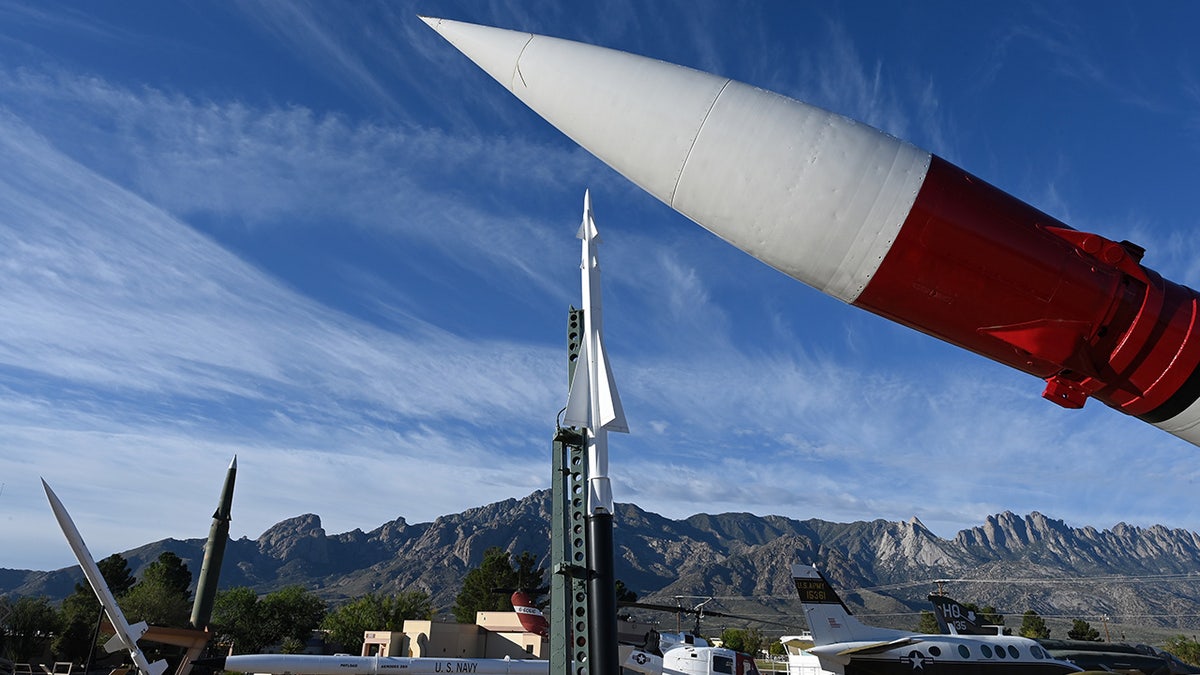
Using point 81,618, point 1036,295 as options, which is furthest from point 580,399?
point 81,618

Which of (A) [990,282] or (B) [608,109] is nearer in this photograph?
(A) [990,282]

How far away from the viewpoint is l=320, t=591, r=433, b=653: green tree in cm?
5878

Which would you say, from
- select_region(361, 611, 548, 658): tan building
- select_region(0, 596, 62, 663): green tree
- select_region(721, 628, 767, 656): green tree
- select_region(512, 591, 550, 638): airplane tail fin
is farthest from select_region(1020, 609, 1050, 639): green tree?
select_region(0, 596, 62, 663): green tree

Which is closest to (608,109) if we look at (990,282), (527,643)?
(990,282)

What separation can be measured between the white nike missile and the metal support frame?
14.4 meters

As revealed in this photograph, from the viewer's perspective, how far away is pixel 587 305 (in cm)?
907

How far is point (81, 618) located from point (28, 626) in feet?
14.5

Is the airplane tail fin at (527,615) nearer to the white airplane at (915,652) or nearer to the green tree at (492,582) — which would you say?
the white airplane at (915,652)

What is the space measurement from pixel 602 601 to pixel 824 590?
15.6 meters

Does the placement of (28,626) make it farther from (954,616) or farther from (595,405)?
(595,405)

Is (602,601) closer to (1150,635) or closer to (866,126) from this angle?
(866,126)

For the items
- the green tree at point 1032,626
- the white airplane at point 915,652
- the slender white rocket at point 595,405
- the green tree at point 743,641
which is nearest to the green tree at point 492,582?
the green tree at point 743,641

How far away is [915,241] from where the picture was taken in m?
4.32

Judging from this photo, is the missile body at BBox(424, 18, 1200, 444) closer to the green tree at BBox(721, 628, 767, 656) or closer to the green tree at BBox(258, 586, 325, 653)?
the green tree at BBox(258, 586, 325, 653)
